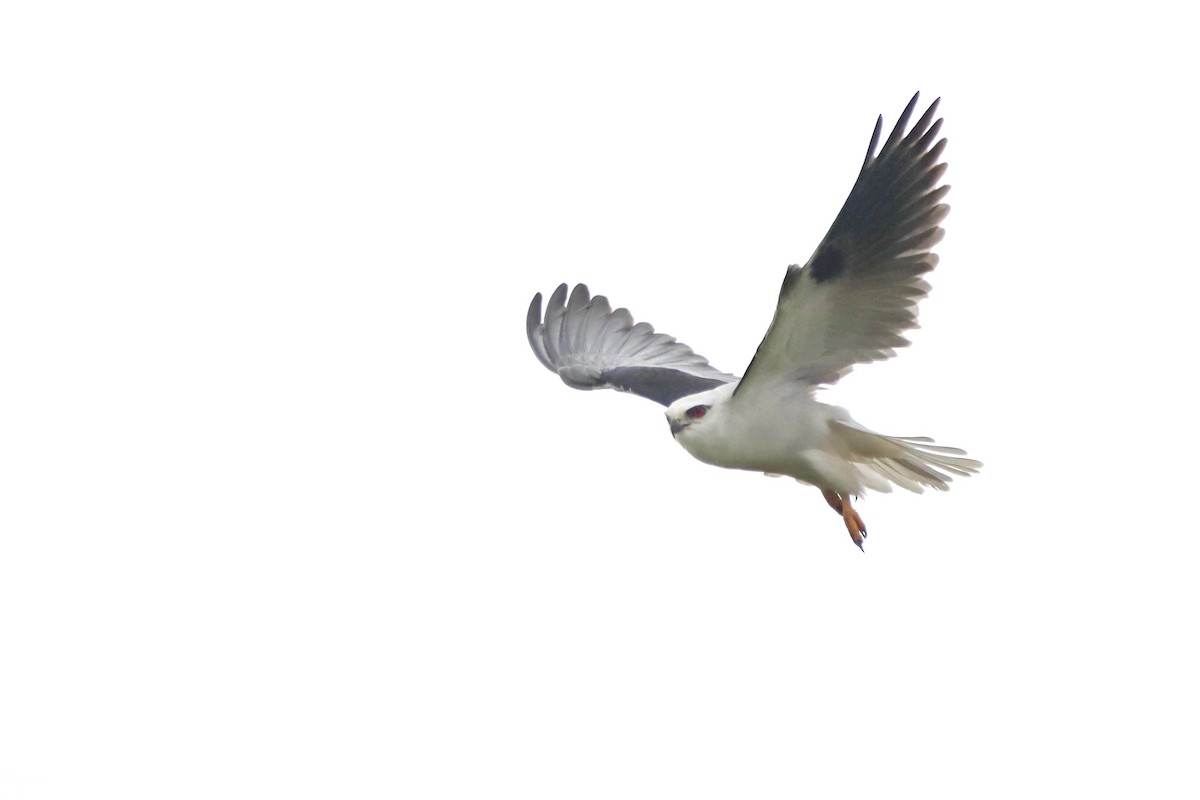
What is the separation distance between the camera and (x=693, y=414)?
859 centimetres

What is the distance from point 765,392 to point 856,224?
100cm

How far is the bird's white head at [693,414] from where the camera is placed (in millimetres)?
8547

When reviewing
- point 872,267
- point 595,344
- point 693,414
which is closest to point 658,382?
point 595,344

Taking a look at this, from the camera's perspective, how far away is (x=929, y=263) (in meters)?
7.96

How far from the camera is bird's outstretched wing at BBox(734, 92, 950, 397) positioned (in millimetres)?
7805

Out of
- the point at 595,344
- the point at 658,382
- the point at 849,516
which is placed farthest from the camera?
the point at 595,344

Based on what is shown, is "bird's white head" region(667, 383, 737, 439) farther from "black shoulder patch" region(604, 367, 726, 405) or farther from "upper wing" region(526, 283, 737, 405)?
"upper wing" region(526, 283, 737, 405)

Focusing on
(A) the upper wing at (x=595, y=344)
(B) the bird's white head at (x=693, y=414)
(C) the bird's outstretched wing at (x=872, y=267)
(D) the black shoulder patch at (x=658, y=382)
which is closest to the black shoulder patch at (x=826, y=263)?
(C) the bird's outstretched wing at (x=872, y=267)

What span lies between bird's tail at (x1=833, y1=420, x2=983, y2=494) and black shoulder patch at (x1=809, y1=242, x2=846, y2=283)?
1070 millimetres

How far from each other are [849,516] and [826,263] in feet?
5.59

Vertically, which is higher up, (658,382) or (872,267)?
(872,267)

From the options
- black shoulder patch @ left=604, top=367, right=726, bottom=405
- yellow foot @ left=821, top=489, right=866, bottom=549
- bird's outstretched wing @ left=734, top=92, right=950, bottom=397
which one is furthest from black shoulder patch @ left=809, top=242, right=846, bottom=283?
black shoulder patch @ left=604, top=367, right=726, bottom=405

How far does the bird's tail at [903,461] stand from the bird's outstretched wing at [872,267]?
0.59 metres

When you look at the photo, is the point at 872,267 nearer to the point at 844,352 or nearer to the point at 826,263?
the point at 826,263
